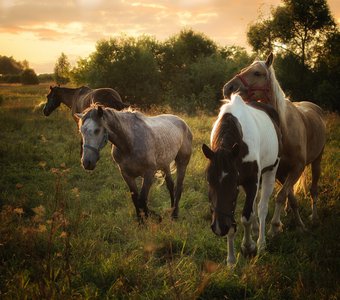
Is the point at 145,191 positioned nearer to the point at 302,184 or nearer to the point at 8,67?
the point at 302,184

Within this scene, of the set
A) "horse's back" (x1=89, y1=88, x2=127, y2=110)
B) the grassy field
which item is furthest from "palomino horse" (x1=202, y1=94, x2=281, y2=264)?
"horse's back" (x1=89, y1=88, x2=127, y2=110)

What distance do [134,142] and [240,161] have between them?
6.71ft

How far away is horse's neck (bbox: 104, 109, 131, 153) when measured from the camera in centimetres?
471

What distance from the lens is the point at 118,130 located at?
4.82 meters

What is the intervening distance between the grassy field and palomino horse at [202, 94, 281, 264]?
447mm

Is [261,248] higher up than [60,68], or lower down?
lower down

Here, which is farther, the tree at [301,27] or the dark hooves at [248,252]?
the tree at [301,27]

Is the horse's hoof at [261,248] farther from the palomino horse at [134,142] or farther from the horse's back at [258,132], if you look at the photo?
the palomino horse at [134,142]

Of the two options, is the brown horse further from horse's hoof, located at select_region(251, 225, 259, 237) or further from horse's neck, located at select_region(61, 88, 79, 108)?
horse's hoof, located at select_region(251, 225, 259, 237)

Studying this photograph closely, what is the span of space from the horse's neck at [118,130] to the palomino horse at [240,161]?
5.03ft

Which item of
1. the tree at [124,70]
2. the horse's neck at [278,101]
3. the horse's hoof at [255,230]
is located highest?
the tree at [124,70]

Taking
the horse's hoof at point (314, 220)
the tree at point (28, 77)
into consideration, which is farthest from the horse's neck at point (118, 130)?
the tree at point (28, 77)

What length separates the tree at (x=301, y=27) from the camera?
24.7 m

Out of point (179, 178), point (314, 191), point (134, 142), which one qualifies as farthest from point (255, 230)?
point (134, 142)
